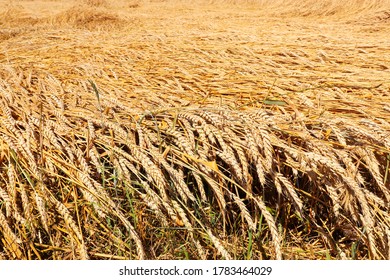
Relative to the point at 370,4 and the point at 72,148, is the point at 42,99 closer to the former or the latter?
the point at 72,148

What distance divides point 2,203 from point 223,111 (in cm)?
67

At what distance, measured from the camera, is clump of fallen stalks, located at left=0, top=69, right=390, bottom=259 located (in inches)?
38.3

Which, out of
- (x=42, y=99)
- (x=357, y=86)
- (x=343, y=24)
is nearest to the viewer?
(x=42, y=99)

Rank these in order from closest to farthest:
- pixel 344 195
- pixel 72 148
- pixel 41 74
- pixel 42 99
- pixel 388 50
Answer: pixel 344 195 → pixel 72 148 → pixel 42 99 → pixel 41 74 → pixel 388 50

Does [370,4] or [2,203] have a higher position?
[370,4]

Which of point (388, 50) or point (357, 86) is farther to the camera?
point (388, 50)

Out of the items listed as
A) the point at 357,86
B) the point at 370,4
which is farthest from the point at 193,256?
the point at 370,4

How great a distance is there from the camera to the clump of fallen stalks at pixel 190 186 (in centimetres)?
97

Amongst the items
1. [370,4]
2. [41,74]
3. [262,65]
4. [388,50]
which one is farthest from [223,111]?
[370,4]

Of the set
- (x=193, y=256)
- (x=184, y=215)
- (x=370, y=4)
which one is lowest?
(x=193, y=256)

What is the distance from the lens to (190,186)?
112cm

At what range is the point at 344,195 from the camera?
3.19ft

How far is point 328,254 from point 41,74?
4.48 feet

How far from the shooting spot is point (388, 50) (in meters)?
2.12
